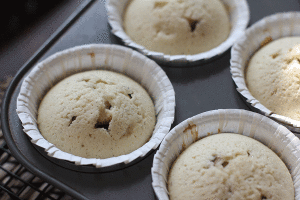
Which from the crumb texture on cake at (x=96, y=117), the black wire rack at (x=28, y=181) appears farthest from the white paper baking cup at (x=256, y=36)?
the black wire rack at (x=28, y=181)

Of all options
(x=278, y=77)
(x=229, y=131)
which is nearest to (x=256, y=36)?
(x=278, y=77)

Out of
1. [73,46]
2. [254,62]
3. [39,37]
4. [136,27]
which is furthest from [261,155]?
[39,37]

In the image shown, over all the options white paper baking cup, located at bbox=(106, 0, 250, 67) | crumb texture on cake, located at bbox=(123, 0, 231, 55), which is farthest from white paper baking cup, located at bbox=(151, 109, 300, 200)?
crumb texture on cake, located at bbox=(123, 0, 231, 55)

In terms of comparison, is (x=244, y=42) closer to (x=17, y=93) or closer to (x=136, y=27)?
(x=136, y=27)

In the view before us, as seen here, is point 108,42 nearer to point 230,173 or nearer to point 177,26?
point 177,26

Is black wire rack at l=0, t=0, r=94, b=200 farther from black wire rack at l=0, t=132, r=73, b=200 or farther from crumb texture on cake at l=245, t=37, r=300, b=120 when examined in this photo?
crumb texture on cake at l=245, t=37, r=300, b=120
